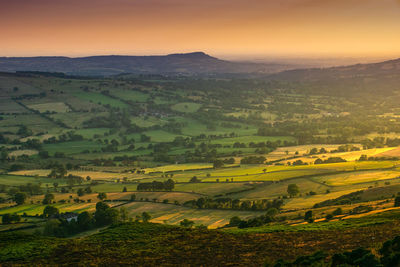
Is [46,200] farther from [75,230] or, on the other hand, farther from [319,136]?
[319,136]

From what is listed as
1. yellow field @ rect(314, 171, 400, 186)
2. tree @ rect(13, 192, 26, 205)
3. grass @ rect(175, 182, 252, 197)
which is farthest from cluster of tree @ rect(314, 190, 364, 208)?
tree @ rect(13, 192, 26, 205)

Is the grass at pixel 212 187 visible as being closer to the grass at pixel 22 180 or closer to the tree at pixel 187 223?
the tree at pixel 187 223

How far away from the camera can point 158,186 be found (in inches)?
A: 3802

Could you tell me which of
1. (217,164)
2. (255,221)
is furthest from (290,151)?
(255,221)

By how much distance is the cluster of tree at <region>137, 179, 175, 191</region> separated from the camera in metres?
95.6

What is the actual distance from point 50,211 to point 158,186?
24851mm

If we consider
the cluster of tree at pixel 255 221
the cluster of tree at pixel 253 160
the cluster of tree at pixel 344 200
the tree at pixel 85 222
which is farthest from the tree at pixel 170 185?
the cluster of tree at pixel 344 200

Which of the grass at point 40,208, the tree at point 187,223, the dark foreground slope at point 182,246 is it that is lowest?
the grass at point 40,208

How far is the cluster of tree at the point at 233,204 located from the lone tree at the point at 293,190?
18.4 ft

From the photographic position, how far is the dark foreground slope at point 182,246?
39.1 metres

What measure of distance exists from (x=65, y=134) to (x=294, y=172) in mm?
101763

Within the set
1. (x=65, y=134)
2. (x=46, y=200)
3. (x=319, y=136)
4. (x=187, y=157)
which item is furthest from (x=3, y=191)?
(x=319, y=136)

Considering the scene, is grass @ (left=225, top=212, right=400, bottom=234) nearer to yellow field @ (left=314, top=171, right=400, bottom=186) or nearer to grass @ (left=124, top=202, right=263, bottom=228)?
grass @ (left=124, top=202, right=263, bottom=228)

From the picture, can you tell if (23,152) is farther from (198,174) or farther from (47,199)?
(198,174)
